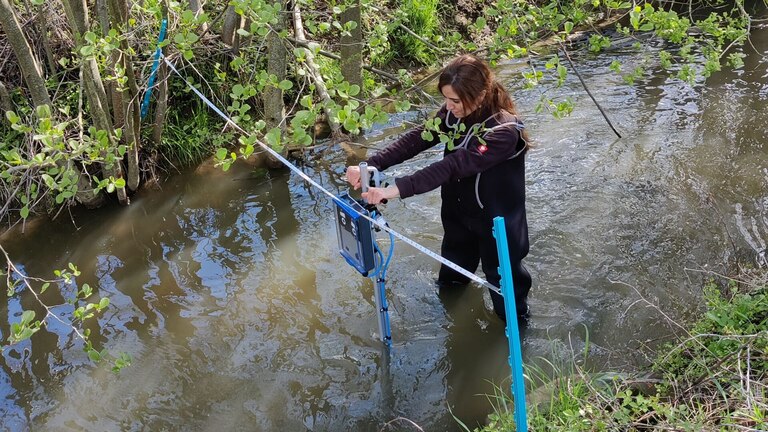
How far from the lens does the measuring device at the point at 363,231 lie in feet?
9.86

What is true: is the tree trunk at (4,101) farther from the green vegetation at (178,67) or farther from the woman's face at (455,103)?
the woman's face at (455,103)

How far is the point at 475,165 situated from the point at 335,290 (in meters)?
1.69

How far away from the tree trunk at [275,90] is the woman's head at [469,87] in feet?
7.26

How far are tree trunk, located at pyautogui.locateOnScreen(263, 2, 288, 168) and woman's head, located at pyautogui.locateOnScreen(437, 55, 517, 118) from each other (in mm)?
2214

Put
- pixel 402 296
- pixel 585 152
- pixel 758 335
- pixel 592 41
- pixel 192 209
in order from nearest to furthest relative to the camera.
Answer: pixel 758 335 → pixel 592 41 → pixel 402 296 → pixel 192 209 → pixel 585 152

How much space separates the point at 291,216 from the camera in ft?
16.9

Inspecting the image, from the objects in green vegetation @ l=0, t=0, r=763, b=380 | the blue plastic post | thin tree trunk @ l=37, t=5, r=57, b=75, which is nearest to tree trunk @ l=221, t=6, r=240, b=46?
green vegetation @ l=0, t=0, r=763, b=380

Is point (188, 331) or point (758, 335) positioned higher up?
point (758, 335)

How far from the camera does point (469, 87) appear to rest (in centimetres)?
289

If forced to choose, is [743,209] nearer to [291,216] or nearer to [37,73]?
[291,216]

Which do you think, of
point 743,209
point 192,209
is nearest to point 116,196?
point 192,209

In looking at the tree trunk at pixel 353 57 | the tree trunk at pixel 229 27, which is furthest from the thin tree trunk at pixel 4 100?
the tree trunk at pixel 353 57

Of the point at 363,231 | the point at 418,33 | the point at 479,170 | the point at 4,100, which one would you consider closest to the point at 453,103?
the point at 479,170

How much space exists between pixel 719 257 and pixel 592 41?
1.78m
